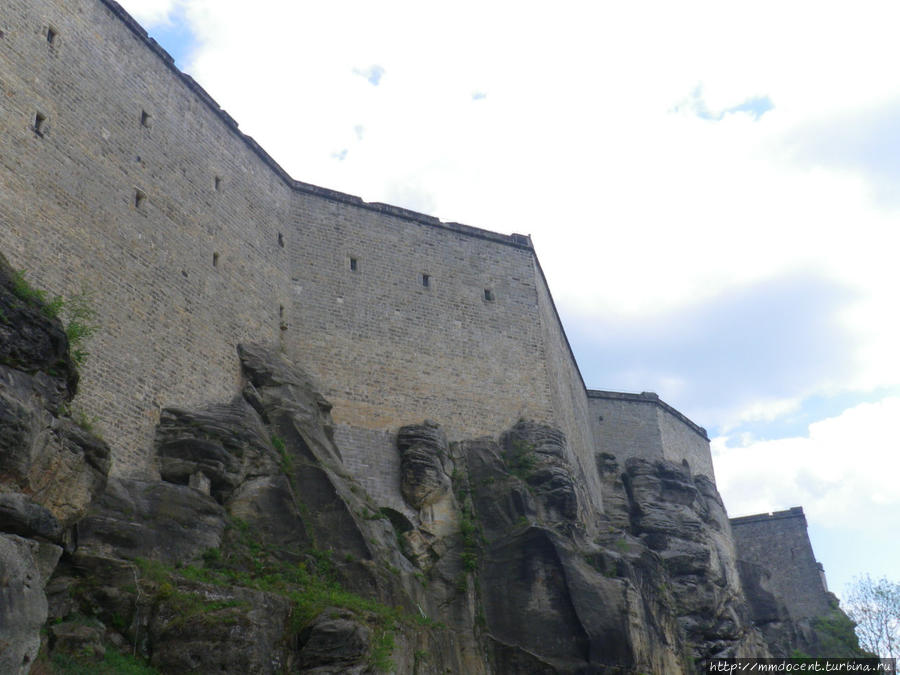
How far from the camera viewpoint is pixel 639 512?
37.4 m

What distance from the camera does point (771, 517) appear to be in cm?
4794

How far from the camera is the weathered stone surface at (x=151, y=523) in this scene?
15.4 meters

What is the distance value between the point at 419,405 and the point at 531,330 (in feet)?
18.5

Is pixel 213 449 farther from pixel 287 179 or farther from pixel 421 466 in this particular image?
pixel 287 179

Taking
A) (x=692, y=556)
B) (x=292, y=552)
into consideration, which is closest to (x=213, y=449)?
(x=292, y=552)

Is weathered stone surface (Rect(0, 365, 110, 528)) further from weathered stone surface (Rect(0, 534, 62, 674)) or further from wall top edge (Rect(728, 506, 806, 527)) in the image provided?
wall top edge (Rect(728, 506, 806, 527))

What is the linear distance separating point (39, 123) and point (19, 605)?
1136cm

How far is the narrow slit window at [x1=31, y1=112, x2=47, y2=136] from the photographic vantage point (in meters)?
18.8

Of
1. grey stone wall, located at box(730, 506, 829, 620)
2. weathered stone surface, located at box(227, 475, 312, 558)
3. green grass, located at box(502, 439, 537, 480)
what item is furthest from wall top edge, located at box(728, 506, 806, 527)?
weathered stone surface, located at box(227, 475, 312, 558)

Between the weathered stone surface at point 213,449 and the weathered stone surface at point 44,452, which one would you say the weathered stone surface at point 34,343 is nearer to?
the weathered stone surface at point 44,452

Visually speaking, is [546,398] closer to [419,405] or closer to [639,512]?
[419,405]

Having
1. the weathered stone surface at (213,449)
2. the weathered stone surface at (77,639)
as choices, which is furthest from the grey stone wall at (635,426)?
the weathered stone surface at (77,639)

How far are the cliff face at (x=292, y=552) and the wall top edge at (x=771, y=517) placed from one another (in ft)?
52.0

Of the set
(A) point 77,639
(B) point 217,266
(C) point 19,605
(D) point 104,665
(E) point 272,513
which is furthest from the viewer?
(B) point 217,266
